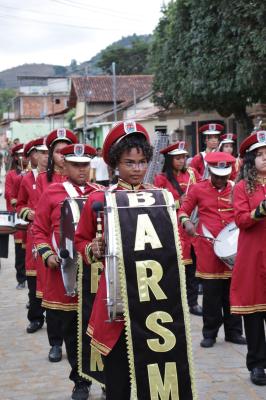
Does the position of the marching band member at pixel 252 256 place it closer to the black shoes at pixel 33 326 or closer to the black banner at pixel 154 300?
the black banner at pixel 154 300

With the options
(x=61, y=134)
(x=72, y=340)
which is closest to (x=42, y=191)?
(x=61, y=134)

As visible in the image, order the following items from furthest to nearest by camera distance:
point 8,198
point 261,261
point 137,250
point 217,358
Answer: point 8,198 → point 217,358 → point 261,261 → point 137,250

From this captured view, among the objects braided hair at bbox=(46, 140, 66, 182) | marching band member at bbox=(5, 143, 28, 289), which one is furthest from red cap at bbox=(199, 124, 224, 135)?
braided hair at bbox=(46, 140, 66, 182)

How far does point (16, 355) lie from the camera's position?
7.03 meters

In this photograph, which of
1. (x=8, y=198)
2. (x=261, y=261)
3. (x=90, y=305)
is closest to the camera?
(x=90, y=305)

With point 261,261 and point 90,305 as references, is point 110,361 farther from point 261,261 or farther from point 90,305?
point 261,261

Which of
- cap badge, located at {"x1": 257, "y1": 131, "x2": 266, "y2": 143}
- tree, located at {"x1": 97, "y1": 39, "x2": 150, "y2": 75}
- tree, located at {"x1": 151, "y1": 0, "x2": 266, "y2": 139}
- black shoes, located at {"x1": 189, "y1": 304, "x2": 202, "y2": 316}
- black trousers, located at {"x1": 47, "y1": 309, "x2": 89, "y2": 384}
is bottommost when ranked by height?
black shoes, located at {"x1": 189, "y1": 304, "x2": 202, "y2": 316}

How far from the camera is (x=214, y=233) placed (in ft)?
23.7

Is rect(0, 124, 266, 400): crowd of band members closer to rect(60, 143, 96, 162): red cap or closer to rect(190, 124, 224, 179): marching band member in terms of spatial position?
rect(60, 143, 96, 162): red cap

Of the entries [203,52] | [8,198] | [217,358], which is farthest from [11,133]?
[217,358]

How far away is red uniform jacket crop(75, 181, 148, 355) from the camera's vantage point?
388cm

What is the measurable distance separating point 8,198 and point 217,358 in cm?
547

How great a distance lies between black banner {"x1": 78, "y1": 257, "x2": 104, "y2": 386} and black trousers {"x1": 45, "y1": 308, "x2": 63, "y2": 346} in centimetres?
120

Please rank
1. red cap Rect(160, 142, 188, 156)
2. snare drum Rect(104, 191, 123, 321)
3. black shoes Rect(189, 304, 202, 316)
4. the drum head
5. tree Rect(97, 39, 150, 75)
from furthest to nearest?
tree Rect(97, 39, 150, 75)
red cap Rect(160, 142, 188, 156)
black shoes Rect(189, 304, 202, 316)
the drum head
snare drum Rect(104, 191, 123, 321)
